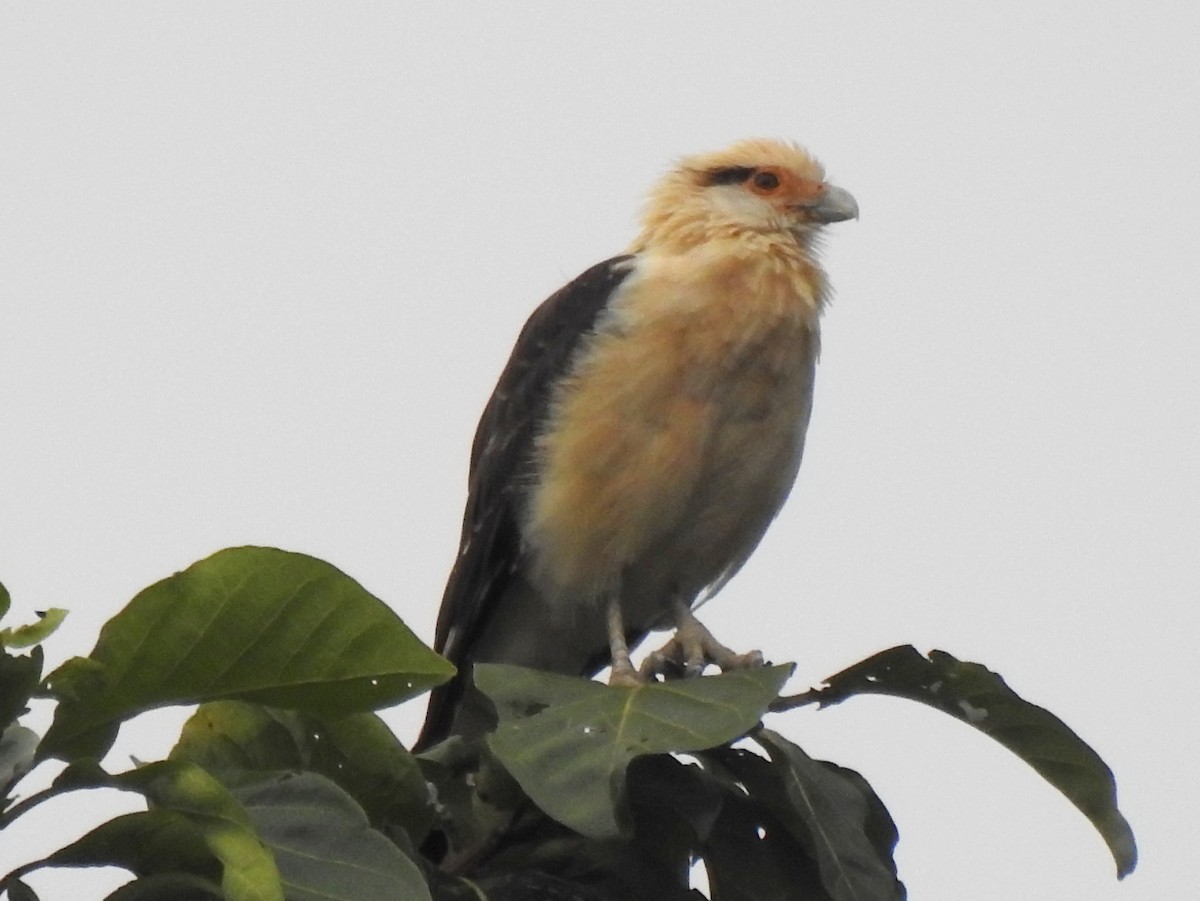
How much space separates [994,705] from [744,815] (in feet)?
1.86

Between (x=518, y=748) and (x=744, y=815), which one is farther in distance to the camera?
(x=744, y=815)

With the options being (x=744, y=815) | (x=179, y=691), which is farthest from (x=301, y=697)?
(x=744, y=815)

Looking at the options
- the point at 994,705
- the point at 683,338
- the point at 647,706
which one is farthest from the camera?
the point at 683,338

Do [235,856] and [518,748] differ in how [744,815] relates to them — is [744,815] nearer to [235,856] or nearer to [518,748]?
[518,748]

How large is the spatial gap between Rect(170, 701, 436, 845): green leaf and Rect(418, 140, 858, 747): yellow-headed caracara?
6.55 feet

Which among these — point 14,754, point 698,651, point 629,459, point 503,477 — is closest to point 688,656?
point 698,651

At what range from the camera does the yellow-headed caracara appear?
17.7 ft

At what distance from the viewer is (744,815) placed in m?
3.31

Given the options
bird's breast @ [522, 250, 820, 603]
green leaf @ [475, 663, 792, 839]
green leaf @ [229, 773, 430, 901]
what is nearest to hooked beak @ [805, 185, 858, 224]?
bird's breast @ [522, 250, 820, 603]

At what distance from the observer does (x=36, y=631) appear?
2.62 metres

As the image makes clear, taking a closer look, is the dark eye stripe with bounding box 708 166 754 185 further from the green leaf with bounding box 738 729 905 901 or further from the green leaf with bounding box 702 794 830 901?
the green leaf with bounding box 702 794 830 901

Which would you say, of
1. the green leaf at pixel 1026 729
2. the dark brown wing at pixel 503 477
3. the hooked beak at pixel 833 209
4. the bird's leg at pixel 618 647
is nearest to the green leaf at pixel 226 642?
the green leaf at pixel 1026 729

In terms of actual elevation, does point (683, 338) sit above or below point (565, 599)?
above

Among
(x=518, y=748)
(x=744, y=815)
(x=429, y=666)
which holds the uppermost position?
(x=429, y=666)
